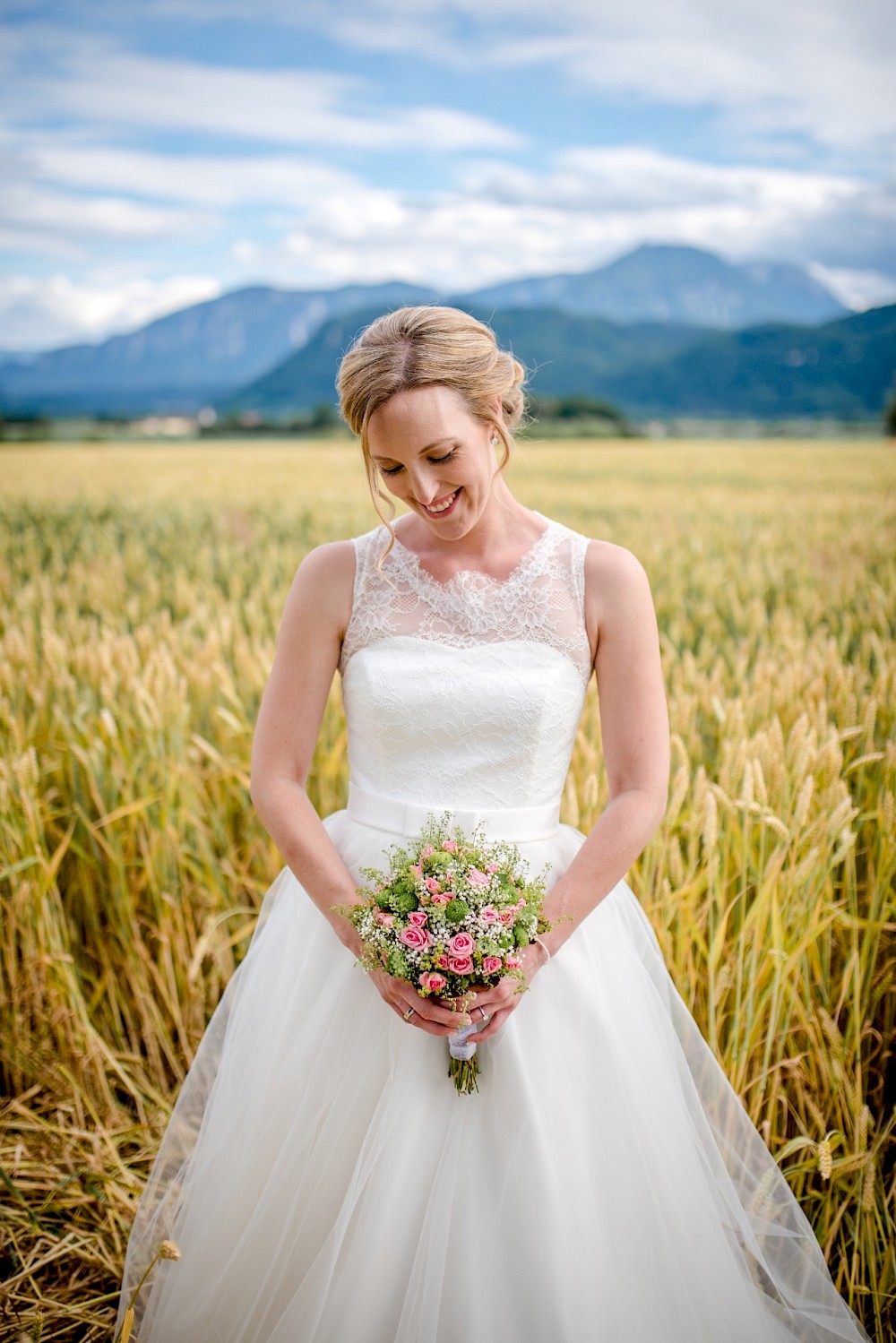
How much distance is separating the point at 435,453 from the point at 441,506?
0.10 meters

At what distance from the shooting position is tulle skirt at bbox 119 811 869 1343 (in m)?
1.51

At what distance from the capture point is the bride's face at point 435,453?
165 cm

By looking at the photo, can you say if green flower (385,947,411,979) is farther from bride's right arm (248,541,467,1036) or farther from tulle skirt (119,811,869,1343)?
bride's right arm (248,541,467,1036)

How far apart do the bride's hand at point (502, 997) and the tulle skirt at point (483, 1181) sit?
0.12m

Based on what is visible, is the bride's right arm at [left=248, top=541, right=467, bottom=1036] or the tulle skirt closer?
the tulle skirt

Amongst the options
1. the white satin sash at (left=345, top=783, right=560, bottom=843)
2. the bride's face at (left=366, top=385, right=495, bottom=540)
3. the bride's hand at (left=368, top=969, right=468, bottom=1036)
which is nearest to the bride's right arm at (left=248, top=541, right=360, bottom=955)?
the white satin sash at (left=345, top=783, right=560, bottom=843)

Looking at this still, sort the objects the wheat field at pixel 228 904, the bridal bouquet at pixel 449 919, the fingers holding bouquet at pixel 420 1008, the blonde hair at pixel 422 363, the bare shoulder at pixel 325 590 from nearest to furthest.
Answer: the bridal bouquet at pixel 449 919, the fingers holding bouquet at pixel 420 1008, the blonde hair at pixel 422 363, the bare shoulder at pixel 325 590, the wheat field at pixel 228 904

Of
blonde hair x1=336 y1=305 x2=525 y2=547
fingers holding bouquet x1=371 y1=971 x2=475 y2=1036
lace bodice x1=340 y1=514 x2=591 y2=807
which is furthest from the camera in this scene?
lace bodice x1=340 y1=514 x2=591 y2=807

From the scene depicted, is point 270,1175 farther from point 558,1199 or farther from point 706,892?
point 706,892

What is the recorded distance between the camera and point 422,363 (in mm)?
1636

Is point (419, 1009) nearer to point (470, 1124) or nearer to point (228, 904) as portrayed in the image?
point (470, 1124)

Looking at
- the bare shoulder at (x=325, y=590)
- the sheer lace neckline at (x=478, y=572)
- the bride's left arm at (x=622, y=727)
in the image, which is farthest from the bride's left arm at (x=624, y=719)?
the bare shoulder at (x=325, y=590)

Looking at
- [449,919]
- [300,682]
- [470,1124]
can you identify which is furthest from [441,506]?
[470,1124]

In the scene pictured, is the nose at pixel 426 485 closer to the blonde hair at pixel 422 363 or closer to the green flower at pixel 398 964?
the blonde hair at pixel 422 363
